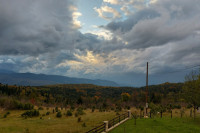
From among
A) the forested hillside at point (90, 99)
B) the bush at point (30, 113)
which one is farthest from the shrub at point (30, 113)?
the forested hillside at point (90, 99)

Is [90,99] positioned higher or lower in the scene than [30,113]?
lower

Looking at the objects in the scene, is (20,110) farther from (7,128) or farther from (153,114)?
(153,114)

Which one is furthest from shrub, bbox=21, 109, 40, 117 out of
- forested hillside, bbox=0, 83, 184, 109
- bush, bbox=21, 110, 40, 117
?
forested hillside, bbox=0, 83, 184, 109

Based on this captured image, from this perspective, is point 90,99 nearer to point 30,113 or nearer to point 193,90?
point 30,113

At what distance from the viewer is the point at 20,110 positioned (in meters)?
44.8

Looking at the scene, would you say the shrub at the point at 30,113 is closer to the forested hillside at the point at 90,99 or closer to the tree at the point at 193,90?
the forested hillside at the point at 90,99

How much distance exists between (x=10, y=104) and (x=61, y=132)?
31.1m

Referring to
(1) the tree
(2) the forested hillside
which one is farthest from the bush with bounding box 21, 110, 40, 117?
(1) the tree

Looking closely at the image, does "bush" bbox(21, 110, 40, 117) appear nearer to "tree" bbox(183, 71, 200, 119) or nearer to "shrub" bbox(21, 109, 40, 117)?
"shrub" bbox(21, 109, 40, 117)

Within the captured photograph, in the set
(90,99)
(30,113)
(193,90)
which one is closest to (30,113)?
(30,113)

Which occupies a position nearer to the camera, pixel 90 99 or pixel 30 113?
pixel 30 113

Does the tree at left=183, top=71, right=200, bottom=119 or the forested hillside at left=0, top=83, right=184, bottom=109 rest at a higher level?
the tree at left=183, top=71, right=200, bottom=119

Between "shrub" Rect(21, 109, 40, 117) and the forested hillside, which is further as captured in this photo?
the forested hillside

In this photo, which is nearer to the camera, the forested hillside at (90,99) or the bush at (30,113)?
the bush at (30,113)
